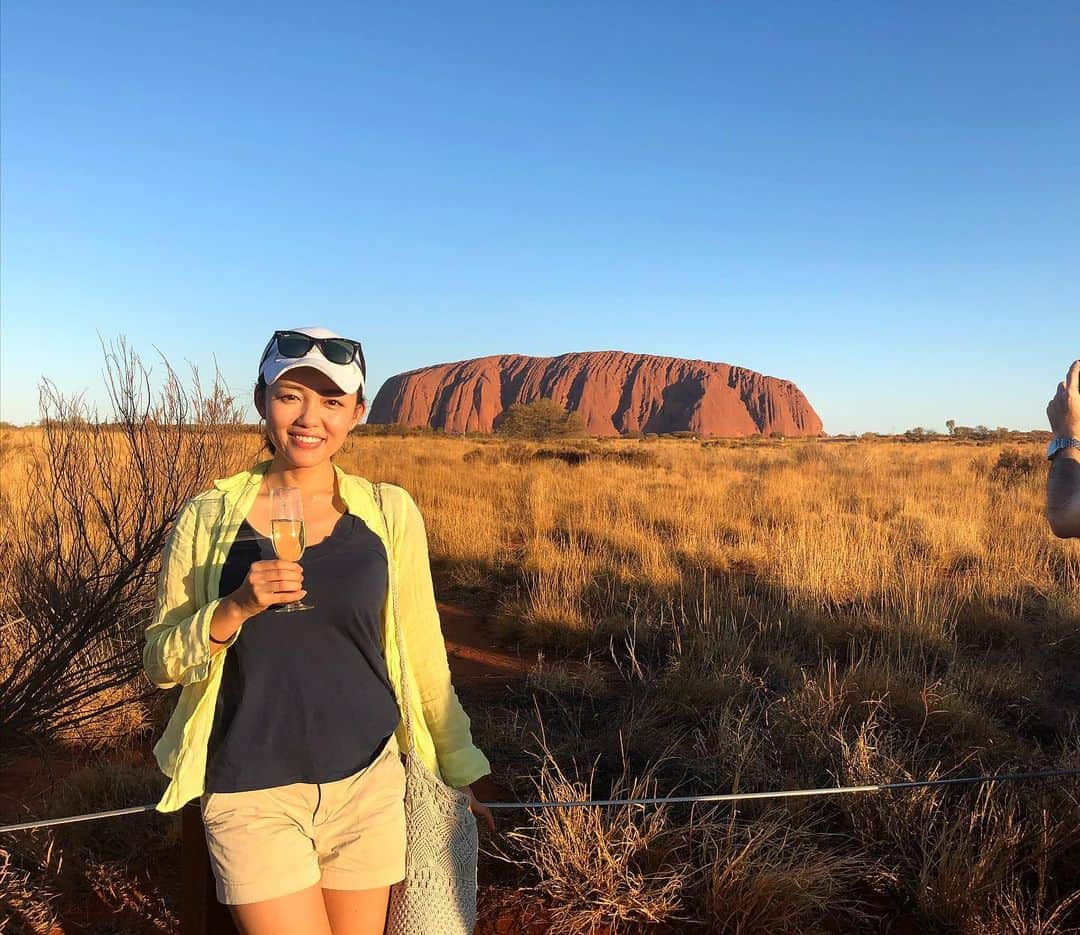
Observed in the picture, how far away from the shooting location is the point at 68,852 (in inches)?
104

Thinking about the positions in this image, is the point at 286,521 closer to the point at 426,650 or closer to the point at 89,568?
the point at 426,650

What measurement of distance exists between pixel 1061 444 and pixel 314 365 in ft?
5.94

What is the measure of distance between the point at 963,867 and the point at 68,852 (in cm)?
327

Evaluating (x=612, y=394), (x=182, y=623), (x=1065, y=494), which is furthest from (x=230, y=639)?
(x=612, y=394)

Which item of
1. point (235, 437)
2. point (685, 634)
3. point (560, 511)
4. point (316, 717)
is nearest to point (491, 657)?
point (685, 634)

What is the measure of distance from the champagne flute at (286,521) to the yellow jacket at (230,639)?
20cm

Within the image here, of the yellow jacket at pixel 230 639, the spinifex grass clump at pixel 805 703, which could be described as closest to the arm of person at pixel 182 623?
the yellow jacket at pixel 230 639

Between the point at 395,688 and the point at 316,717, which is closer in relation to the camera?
the point at 316,717

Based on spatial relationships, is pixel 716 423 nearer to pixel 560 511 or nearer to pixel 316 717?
pixel 560 511

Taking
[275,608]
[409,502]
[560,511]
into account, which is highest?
[409,502]

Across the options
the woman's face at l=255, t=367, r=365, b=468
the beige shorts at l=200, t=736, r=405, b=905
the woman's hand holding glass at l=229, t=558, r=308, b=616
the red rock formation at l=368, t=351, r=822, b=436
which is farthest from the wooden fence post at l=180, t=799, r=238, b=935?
the red rock formation at l=368, t=351, r=822, b=436

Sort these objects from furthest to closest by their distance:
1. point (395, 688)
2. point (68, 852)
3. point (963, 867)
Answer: point (68, 852) < point (963, 867) < point (395, 688)

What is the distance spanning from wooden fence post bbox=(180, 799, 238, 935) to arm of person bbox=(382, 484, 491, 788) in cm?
59

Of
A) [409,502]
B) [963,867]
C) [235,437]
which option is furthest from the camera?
[235,437]
